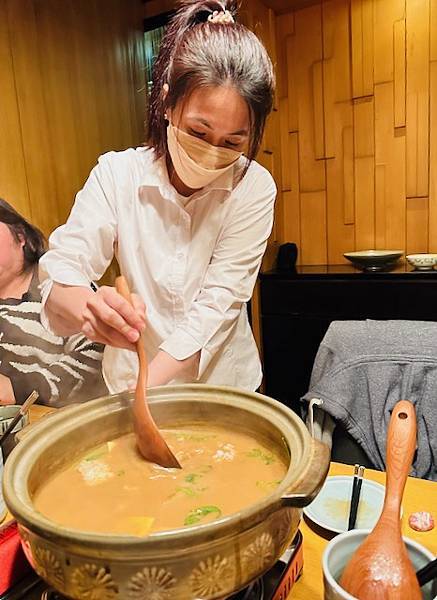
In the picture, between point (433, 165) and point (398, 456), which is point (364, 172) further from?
point (398, 456)

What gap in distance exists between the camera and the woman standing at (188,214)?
1.29 m

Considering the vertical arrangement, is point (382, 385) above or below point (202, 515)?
below

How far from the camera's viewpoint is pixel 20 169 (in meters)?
2.33

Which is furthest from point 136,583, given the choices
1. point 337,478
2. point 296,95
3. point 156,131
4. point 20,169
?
point 296,95

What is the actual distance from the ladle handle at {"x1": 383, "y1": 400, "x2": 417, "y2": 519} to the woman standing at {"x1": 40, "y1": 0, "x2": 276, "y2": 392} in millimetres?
681

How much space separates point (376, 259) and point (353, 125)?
100 cm

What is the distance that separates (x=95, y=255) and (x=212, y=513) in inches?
37.1

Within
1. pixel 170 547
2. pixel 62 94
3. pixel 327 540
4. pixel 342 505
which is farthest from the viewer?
pixel 62 94

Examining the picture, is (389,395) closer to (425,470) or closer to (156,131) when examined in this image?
(425,470)

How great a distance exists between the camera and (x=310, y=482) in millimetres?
569

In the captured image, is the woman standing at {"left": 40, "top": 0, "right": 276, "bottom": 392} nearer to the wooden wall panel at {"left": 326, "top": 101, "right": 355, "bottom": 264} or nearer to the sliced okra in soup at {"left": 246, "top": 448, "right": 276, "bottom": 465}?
the sliced okra in soup at {"left": 246, "top": 448, "right": 276, "bottom": 465}

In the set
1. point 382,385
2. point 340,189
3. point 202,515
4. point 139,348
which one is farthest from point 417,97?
point 202,515

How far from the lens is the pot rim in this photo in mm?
471

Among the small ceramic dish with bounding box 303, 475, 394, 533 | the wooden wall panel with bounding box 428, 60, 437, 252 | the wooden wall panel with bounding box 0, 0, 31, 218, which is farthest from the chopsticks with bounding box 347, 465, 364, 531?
the wooden wall panel with bounding box 428, 60, 437, 252
